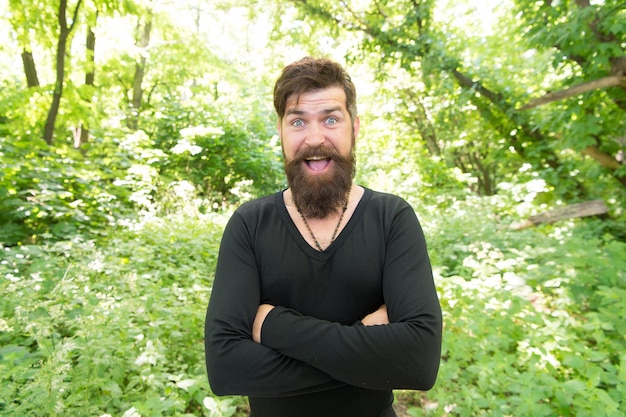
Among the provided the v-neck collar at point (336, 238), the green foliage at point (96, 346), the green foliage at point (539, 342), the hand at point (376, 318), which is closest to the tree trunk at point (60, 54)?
the green foliage at point (96, 346)

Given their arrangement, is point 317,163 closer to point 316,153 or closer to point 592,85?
point 316,153

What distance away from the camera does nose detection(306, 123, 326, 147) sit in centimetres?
159

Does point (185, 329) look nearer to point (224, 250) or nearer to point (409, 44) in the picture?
point (224, 250)

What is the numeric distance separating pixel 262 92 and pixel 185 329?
692 inches

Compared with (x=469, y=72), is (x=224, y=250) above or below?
below

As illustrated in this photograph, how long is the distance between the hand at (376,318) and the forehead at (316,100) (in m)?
0.83

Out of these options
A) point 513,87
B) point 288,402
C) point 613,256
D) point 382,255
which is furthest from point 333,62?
point 513,87

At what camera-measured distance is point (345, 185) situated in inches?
65.4

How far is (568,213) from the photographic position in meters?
6.75

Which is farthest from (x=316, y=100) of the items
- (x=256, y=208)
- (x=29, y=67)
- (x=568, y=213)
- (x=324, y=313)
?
(x=29, y=67)

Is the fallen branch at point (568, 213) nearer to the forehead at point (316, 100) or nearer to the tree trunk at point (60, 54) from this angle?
the forehead at point (316, 100)

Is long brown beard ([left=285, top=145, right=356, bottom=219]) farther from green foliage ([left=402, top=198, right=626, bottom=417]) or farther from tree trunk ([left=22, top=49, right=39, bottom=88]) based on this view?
tree trunk ([left=22, top=49, right=39, bottom=88])

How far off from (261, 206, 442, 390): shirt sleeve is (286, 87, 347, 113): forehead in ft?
2.22

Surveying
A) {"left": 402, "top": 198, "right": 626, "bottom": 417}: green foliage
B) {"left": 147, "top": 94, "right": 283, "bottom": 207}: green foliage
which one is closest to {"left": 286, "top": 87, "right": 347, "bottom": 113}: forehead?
{"left": 402, "top": 198, "right": 626, "bottom": 417}: green foliage
